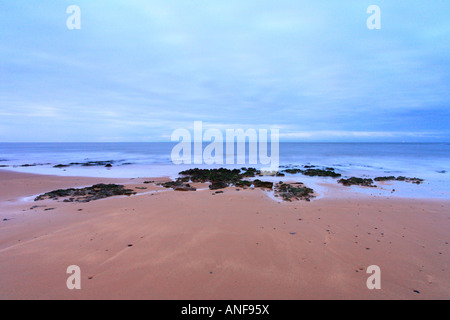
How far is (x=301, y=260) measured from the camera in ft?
13.8

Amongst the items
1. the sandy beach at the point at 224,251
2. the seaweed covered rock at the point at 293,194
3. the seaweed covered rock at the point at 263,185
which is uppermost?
the seaweed covered rock at the point at 263,185

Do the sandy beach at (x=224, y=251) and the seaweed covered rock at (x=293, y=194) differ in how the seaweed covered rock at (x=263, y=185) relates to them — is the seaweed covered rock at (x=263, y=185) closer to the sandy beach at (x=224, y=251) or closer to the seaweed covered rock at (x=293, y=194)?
the seaweed covered rock at (x=293, y=194)

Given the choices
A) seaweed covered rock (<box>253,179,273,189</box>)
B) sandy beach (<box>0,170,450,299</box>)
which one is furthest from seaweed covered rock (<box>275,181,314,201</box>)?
sandy beach (<box>0,170,450,299</box>)

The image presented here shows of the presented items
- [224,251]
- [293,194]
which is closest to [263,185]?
[293,194]

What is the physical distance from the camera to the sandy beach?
338cm

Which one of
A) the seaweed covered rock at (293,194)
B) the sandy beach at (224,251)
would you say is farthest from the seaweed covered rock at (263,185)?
the sandy beach at (224,251)

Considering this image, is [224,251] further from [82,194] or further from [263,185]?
[82,194]

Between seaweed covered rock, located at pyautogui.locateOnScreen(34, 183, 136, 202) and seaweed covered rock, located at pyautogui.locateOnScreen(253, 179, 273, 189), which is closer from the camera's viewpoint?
seaweed covered rock, located at pyautogui.locateOnScreen(34, 183, 136, 202)

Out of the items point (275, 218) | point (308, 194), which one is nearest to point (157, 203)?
point (275, 218)

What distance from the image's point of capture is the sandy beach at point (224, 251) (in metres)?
3.38

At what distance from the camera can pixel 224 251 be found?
455cm

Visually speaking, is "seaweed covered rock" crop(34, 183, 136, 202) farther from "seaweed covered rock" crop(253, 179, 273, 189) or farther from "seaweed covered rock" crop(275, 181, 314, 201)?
"seaweed covered rock" crop(275, 181, 314, 201)
